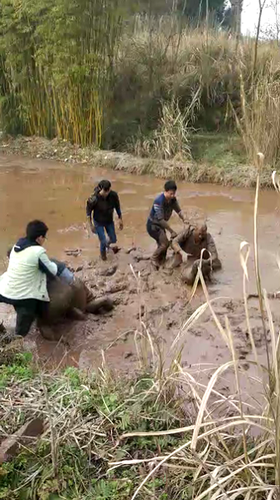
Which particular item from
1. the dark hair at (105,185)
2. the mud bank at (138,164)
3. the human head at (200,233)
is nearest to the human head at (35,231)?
the dark hair at (105,185)

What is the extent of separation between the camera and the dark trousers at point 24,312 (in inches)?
194

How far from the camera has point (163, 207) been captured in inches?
262

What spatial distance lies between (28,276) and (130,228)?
365 cm

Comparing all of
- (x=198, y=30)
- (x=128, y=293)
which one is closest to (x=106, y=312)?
(x=128, y=293)

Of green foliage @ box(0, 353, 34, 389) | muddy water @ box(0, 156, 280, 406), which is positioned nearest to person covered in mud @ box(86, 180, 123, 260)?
muddy water @ box(0, 156, 280, 406)

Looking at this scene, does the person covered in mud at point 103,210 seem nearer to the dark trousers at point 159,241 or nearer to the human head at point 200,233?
the dark trousers at point 159,241

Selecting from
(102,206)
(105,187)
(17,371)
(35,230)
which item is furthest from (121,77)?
(17,371)

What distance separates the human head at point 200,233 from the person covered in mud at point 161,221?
0.34 meters

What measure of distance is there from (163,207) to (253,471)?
4.40m

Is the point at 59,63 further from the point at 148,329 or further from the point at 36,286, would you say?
the point at 148,329

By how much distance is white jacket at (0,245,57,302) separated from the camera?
15.7 ft

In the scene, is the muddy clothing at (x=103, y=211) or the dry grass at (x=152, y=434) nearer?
the dry grass at (x=152, y=434)

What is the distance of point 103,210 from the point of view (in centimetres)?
680

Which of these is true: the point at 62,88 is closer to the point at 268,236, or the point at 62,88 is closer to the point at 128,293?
the point at 268,236
